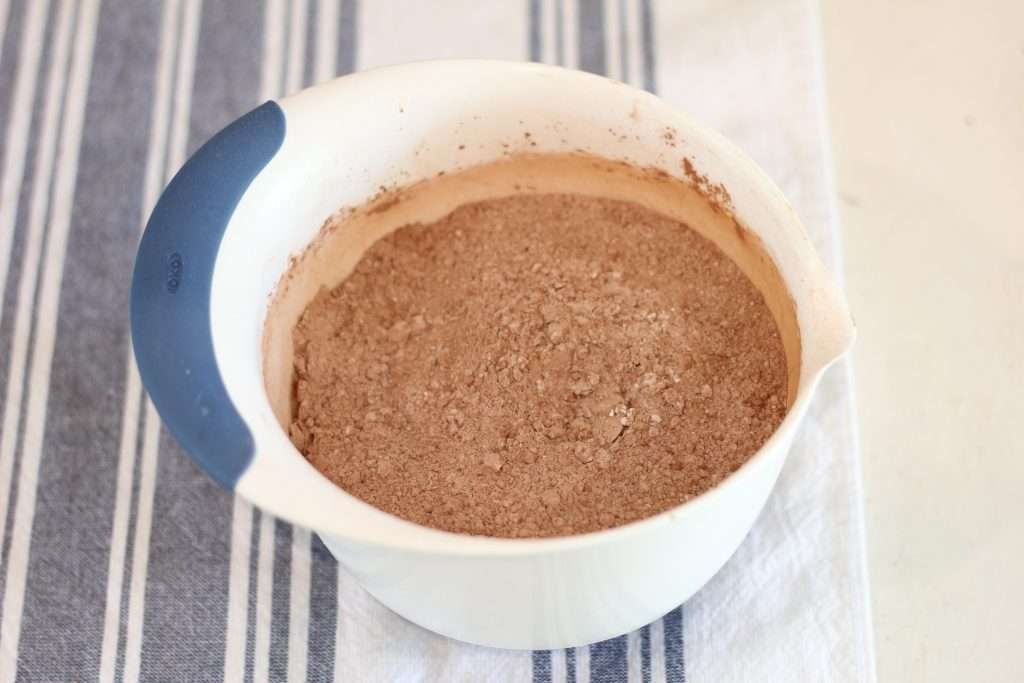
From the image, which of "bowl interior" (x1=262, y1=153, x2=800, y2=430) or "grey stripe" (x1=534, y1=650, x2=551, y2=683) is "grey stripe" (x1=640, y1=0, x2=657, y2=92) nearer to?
"bowl interior" (x1=262, y1=153, x2=800, y2=430)

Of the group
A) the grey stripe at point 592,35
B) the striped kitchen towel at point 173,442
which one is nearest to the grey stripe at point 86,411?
the striped kitchen towel at point 173,442

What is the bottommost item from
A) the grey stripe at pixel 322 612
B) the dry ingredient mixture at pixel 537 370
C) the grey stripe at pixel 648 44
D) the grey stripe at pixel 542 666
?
the grey stripe at pixel 542 666

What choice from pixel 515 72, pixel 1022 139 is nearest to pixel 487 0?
pixel 515 72

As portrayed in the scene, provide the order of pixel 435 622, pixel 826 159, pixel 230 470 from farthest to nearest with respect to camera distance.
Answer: pixel 826 159 < pixel 435 622 < pixel 230 470

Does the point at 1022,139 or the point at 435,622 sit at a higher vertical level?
the point at 1022,139

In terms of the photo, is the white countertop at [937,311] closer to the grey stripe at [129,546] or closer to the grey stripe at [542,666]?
the grey stripe at [542,666]

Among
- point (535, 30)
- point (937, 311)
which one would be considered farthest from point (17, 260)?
point (937, 311)

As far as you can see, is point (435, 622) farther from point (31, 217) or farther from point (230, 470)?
point (31, 217)
